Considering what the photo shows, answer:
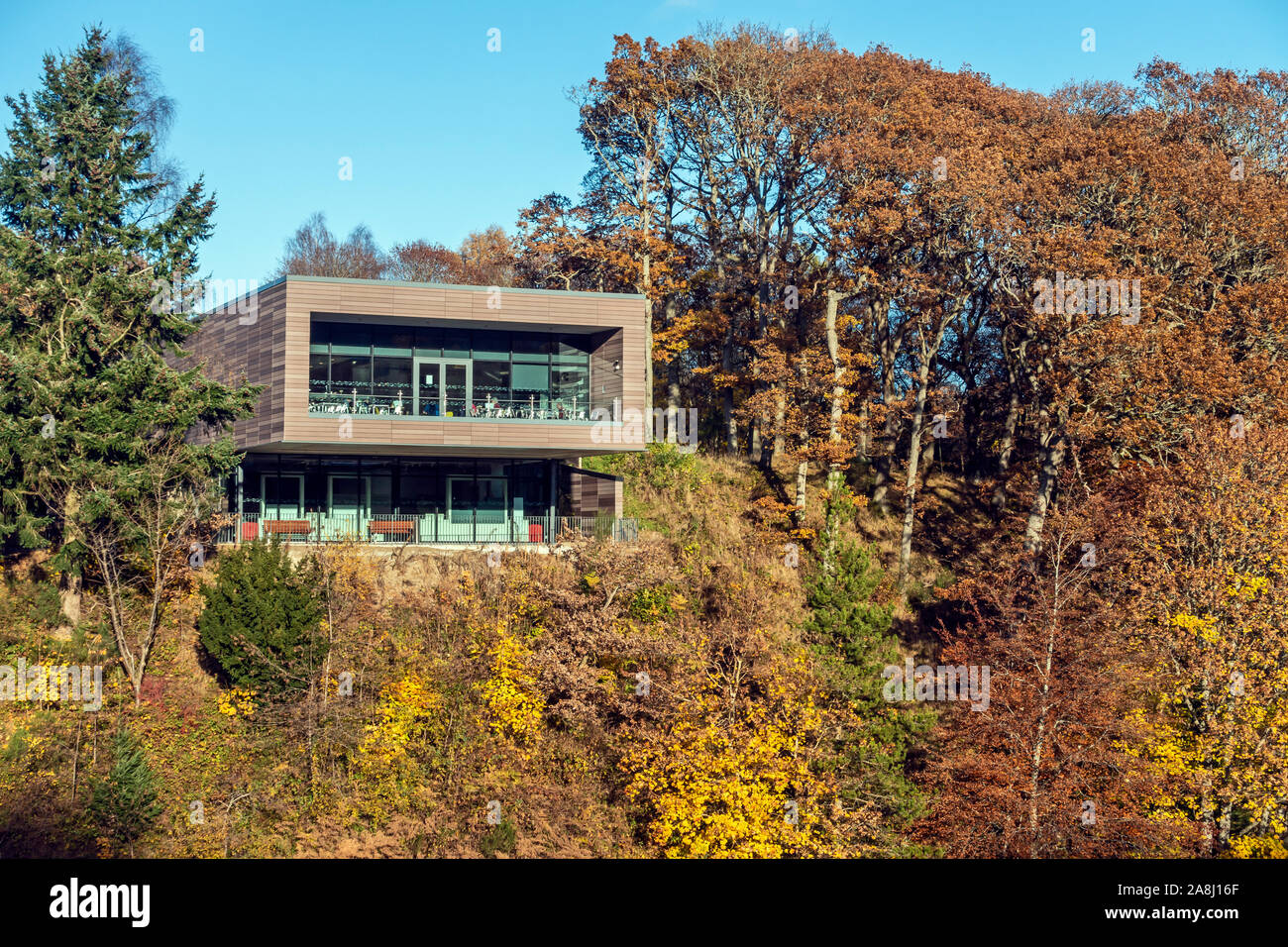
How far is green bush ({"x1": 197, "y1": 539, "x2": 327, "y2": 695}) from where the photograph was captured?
26.4 m

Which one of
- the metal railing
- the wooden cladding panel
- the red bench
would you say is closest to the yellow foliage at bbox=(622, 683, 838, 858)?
the metal railing

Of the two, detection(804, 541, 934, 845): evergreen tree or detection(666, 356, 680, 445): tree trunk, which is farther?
detection(666, 356, 680, 445): tree trunk

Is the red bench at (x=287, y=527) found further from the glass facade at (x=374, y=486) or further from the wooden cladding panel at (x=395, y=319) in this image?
the wooden cladding panel at (x=395, y=319)

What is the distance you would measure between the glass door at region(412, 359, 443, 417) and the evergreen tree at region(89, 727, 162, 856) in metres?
13.8

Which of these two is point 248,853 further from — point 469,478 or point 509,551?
point 469,478

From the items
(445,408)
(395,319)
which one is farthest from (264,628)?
(395,319)

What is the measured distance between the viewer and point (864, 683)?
2705cm

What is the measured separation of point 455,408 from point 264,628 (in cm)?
1050

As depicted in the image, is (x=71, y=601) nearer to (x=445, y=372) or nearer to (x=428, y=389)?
(x=428, y=389)

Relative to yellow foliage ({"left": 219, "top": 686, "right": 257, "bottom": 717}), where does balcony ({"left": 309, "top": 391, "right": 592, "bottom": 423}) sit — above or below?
above

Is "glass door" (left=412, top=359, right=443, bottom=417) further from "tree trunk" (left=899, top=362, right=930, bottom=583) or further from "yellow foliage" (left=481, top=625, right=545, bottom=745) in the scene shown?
"tree trunk" (left=899, top=362, right=930, bottom=583)

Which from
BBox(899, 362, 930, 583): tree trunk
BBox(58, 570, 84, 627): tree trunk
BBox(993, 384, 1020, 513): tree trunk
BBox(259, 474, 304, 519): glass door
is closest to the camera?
BBox(58, 570, 84, 627): tree trunk

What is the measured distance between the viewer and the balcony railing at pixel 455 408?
3297 centimetres
